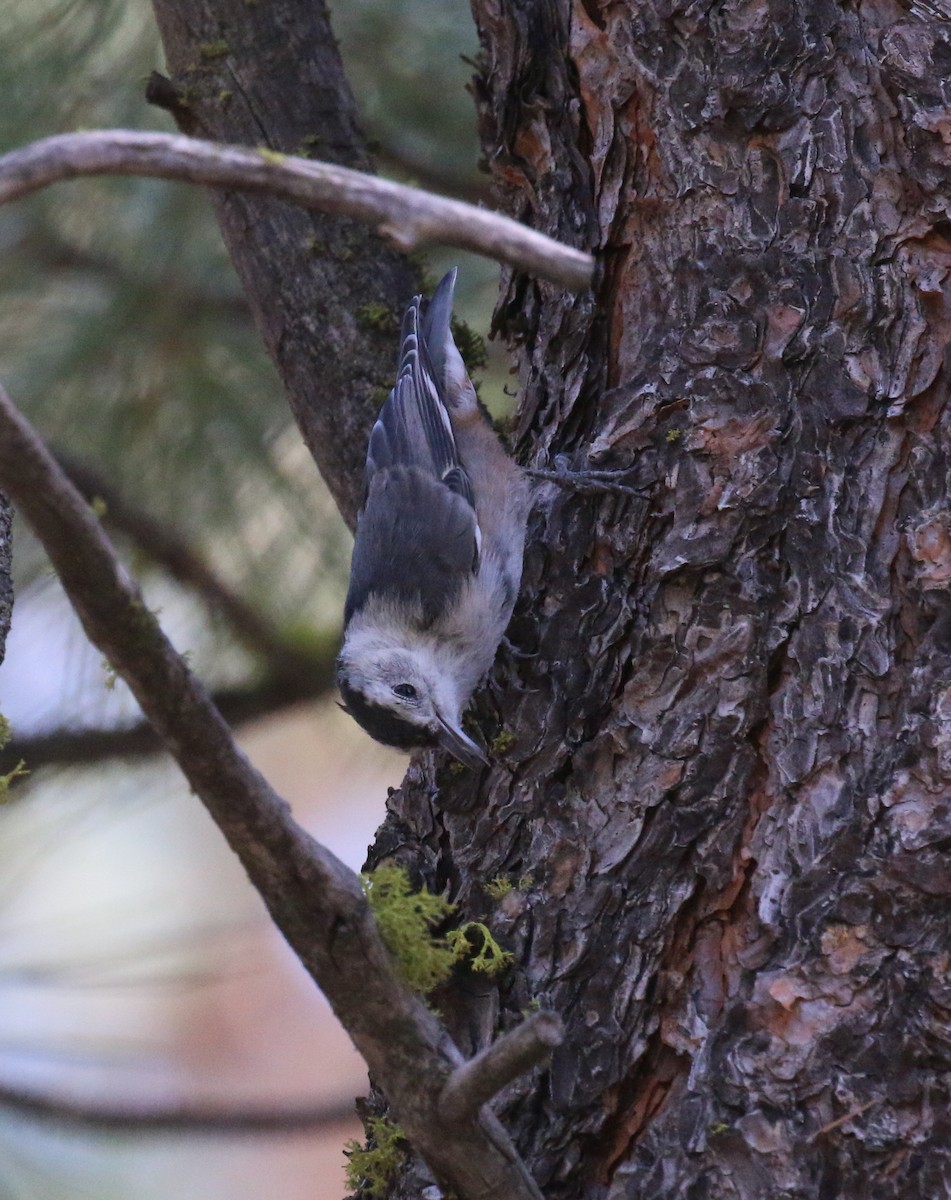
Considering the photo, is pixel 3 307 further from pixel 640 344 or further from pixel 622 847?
pixel 622 847

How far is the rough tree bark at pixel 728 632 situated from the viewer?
1950 mm

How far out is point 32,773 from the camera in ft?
10.3

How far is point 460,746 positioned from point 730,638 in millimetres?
602

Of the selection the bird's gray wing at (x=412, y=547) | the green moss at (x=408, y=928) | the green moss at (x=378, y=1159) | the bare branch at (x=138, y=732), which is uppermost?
the bird's gray wing at (x=412, y=547)

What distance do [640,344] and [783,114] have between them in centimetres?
52

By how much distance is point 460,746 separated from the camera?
2551 millimetres

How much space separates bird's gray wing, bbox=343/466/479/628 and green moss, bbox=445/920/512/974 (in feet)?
4.06

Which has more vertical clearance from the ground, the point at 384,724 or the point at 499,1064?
the point at 384,724

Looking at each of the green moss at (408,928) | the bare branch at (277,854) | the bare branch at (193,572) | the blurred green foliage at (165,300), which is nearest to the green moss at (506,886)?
the green moss at (408,928)

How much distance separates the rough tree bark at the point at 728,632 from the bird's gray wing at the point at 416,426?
422 millimetres

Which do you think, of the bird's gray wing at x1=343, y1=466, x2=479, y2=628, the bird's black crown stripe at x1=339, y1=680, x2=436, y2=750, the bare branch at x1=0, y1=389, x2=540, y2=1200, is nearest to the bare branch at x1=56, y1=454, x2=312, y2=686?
the bird's gray wing at x1=343, y1=466, x2=479, y2=628

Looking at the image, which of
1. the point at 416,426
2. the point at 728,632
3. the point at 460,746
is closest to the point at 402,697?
the point at 460,746

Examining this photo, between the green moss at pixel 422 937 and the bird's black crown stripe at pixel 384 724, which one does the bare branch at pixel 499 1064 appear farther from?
the bird's black crown stripe at pixel 384 724

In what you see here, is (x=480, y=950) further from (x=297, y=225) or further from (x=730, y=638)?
(x=297, y=225)
